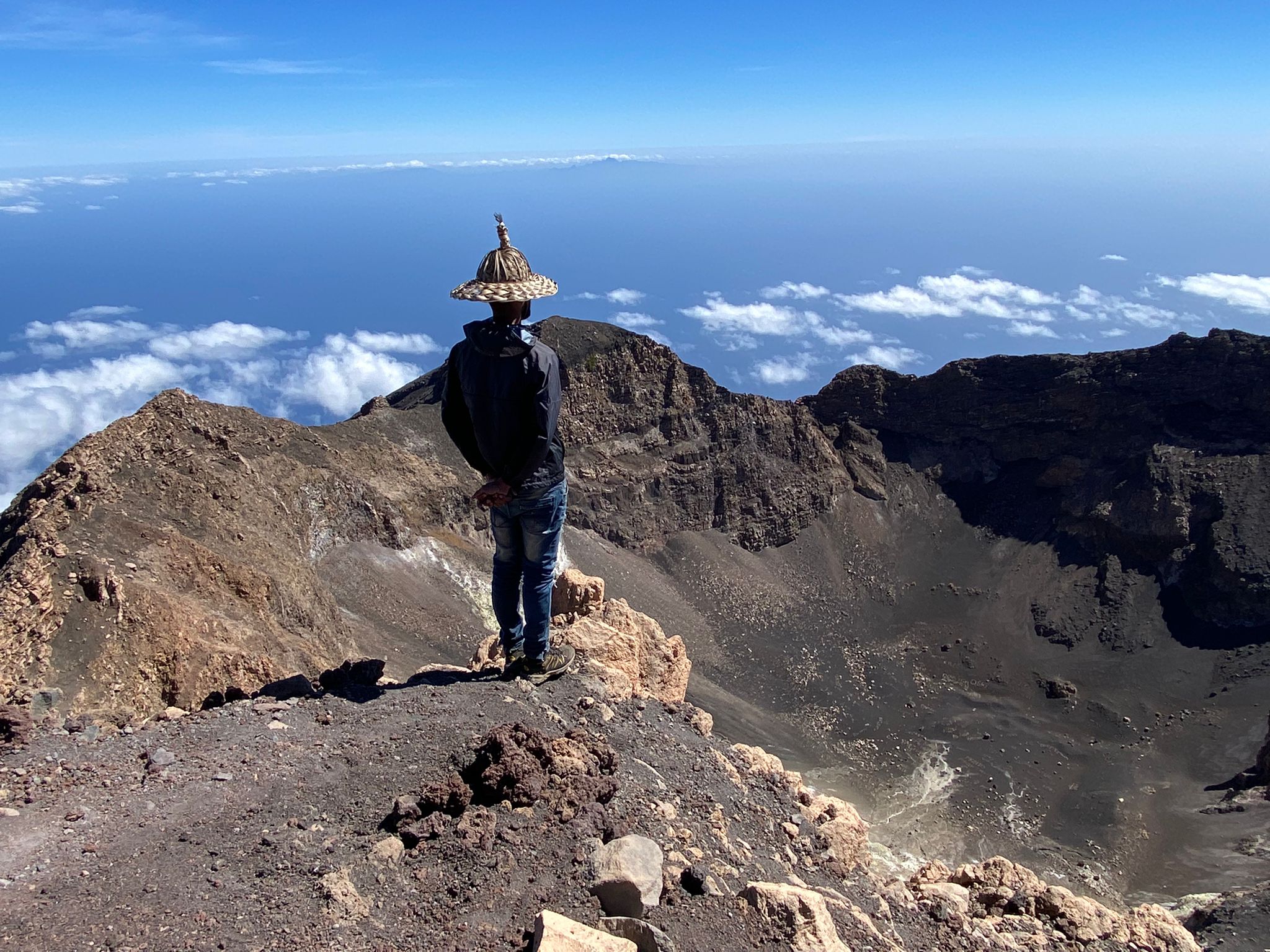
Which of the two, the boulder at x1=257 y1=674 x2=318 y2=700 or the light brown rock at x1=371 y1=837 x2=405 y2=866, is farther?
the boulder at x1=257 y1=674 x2=318 y2=700

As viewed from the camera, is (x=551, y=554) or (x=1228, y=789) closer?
(x=551, y=554)

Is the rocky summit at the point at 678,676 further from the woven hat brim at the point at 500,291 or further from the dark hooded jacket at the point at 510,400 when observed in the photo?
the woven hat brim at the point at 500,291

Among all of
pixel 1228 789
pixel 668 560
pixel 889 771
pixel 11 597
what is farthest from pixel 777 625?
pixel 11 597

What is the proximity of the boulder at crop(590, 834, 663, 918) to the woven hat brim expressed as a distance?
14.1ft

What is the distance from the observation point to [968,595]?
43594mm

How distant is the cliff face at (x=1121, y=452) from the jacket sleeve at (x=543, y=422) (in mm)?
41813

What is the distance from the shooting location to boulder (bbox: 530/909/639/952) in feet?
13.4

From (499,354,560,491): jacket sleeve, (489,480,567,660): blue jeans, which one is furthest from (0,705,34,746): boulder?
(499,354,560,491): jacket sleeve

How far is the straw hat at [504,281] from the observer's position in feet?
21.0

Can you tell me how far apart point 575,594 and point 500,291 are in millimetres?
8407

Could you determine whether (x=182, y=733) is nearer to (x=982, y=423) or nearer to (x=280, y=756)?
(x=280, y=756)

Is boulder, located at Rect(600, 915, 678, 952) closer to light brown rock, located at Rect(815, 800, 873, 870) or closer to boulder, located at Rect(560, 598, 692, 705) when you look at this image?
light brown rock, located at Rect(815, 800, 873, 870)

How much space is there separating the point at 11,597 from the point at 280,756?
8.74m

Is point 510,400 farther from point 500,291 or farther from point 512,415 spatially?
point 500,291
